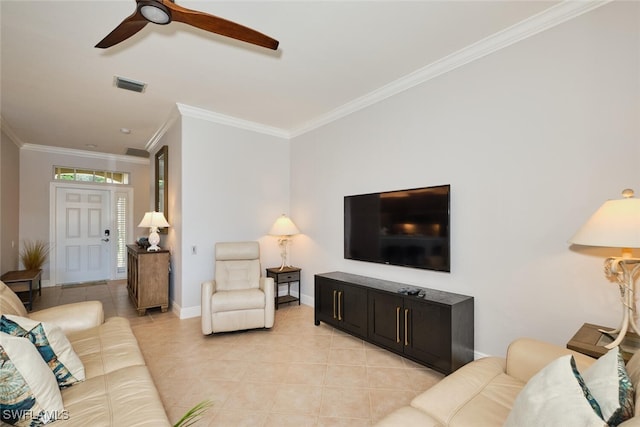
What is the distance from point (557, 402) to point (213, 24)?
2291mm

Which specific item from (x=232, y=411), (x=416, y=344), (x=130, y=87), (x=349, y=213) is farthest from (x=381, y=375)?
(x=130, y=87)

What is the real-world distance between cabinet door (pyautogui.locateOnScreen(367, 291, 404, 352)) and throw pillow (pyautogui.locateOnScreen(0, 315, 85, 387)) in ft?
7.45

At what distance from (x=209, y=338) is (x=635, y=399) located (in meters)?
3.28

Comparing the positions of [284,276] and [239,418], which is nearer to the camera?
[239,418]

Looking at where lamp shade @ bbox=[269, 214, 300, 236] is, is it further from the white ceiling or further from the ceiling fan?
the ceiling fan

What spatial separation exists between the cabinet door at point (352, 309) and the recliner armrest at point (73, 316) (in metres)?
2.22

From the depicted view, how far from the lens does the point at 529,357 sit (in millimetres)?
1610

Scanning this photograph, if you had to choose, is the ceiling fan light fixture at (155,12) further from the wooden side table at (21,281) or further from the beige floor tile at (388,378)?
the wooden side table at (21,281)

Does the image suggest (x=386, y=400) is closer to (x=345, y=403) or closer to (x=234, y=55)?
(x=345, y=403)

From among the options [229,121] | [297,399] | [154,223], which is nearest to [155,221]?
[154,223]

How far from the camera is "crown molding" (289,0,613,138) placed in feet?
6.82

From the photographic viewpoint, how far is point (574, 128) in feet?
6.85

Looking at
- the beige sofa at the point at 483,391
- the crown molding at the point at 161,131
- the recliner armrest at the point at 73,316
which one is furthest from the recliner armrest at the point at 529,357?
the crown molding at the point at 161,131

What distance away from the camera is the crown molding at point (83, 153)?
18.7ft
